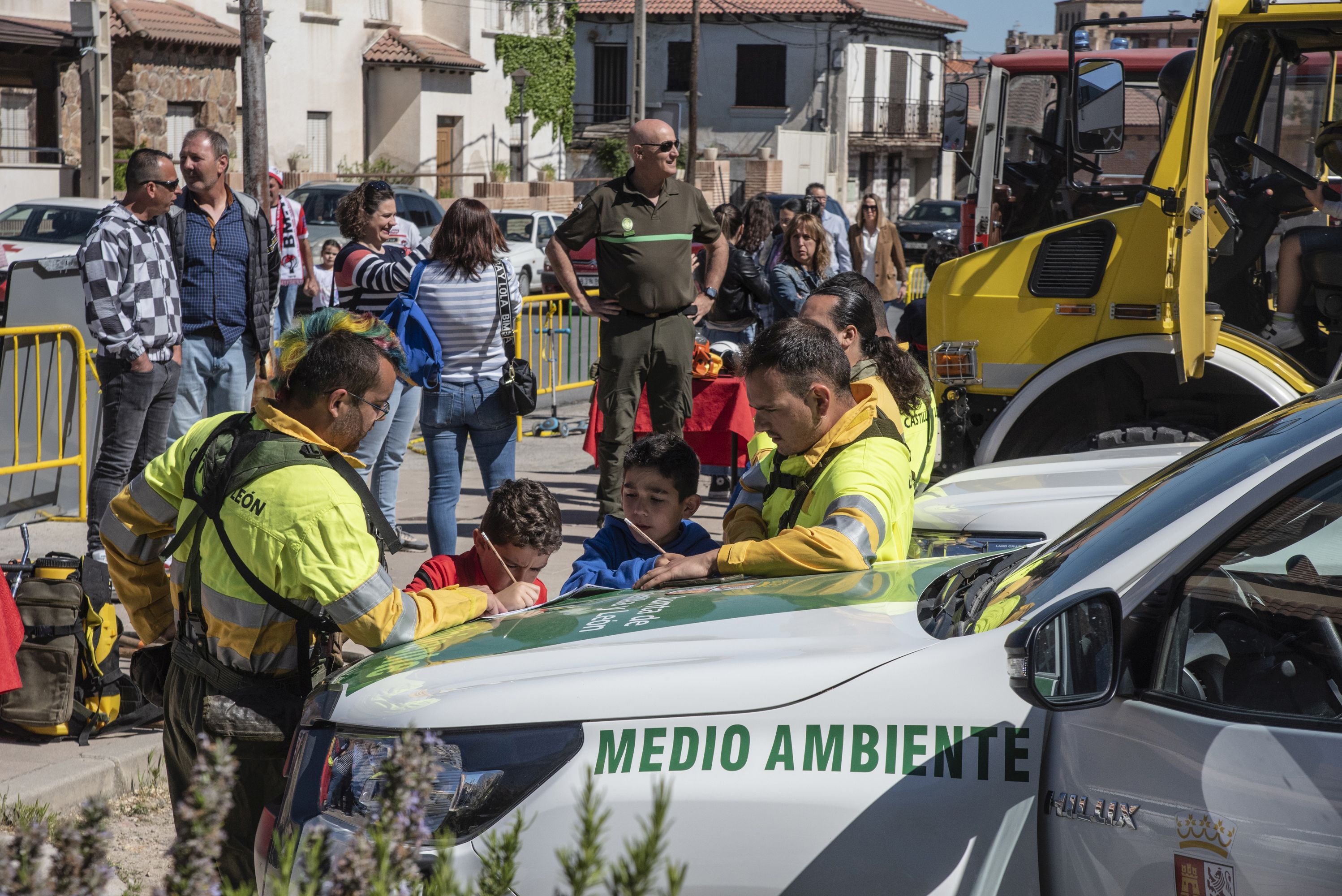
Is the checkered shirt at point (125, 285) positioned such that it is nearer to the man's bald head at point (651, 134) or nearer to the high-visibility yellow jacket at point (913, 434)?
the man's bald head at point (651, 134)

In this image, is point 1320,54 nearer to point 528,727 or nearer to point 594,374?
point 594,374

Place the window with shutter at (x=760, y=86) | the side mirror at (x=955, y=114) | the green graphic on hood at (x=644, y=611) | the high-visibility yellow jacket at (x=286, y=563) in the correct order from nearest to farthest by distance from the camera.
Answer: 1. the green graphic on hood at (x=644, y=611)
2. the high-visibility yellow jacket at (x=286, y=563)
3. the side mirror at (x=955, y=114)
4. the window with shutter at (x=760, y=86)

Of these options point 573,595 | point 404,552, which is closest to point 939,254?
point 404,552

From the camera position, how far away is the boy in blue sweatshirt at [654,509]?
13.5ft

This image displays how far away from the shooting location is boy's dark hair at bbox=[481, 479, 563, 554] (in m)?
3.96

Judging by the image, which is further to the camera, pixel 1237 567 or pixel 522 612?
pixel 522 612

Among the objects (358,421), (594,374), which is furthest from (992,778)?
(594,374)

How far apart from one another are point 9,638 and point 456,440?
2.56 meters

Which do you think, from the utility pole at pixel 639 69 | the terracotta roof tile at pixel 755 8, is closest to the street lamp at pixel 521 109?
the utility pole at pixel 639 69

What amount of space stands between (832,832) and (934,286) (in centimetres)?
482

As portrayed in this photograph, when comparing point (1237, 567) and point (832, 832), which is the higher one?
point (1237, 567)

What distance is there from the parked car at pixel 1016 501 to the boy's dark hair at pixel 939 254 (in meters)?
4.25

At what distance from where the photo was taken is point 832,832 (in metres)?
2.19

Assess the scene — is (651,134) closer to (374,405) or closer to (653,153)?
(653,153)
